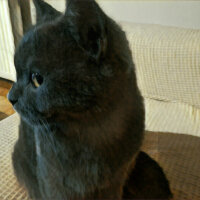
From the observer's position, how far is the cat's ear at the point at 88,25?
395 mm

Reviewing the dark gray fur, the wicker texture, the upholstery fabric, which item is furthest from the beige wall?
the dark gray fur

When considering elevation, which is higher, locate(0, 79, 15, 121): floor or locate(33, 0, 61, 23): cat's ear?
locate(33, 0, 61, 23): cat's ear

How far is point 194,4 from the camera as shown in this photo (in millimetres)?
1229

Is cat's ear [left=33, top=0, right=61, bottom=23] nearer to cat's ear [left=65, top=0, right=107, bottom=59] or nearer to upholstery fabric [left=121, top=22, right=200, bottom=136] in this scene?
cat's ear [left=65, top=0, right=107, bottom=59]

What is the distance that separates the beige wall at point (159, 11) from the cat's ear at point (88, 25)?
2.82 feet

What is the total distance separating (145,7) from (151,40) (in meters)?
0.31

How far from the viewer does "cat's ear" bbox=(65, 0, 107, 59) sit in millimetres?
395

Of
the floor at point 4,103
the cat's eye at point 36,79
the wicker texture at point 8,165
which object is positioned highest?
the cat's eye at point 36,79

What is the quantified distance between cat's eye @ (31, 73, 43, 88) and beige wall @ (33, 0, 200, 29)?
2.84 feet

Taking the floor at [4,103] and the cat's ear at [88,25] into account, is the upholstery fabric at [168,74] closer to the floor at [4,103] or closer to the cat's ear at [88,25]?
the cat's ear at [88,25]

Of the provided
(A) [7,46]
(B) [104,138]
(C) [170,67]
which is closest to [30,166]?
(B) [104,138]

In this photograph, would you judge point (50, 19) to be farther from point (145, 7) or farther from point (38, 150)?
point (145, 7)

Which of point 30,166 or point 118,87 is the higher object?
point 118,87

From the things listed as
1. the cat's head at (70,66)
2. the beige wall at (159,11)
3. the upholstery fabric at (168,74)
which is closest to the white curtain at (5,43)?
the beige wall at (159,11)
